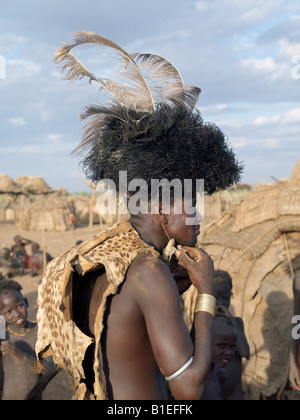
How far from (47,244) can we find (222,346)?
1444 centimetres

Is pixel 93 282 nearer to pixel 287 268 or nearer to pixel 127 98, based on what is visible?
pixel 127 98

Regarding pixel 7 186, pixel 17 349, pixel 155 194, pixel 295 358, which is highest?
pixel 7 186

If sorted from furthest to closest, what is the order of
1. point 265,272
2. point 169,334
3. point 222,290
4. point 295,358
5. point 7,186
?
point 7,186, point 265,272, point 222,290, point 295,358, point 169,334

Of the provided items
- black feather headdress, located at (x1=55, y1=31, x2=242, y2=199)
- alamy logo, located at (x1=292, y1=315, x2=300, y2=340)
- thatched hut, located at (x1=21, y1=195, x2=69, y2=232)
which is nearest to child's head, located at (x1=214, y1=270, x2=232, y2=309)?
alamy logo, located at (x1=292, y1=315, x2=300, y2=340)

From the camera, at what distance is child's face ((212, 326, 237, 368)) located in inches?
122

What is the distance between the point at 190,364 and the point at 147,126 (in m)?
0.93

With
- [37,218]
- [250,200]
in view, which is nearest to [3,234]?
[37,218]

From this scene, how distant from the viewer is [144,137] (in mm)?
1801

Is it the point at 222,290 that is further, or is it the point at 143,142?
the point at 222,290

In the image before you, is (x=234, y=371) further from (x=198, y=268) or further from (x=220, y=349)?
(x=198, y=268)

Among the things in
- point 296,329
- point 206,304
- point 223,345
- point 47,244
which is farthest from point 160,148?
point 47,244

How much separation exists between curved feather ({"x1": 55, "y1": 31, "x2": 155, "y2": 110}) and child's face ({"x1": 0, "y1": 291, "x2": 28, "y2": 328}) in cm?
238

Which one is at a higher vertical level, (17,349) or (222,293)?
(222,293)

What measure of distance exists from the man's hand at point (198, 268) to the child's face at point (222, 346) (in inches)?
61.3
